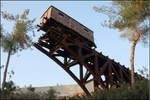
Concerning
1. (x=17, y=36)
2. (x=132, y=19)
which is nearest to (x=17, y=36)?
(x=17, y=36)

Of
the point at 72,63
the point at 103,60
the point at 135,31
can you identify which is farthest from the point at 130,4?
the point at 72,63

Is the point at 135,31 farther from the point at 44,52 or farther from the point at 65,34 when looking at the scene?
the point at 44,52

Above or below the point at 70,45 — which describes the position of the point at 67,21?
above

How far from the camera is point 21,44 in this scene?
757 inches

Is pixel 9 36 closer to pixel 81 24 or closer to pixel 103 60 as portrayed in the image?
pixel 81 24

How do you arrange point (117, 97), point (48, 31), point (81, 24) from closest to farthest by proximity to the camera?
1. point (117, 97)
2. point (48, 31)
3. point (81, 24)

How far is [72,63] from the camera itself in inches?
655

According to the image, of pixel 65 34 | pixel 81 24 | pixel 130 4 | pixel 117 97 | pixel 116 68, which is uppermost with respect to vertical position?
pixel 130 4

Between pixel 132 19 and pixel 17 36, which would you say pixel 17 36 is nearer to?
pixel 17 36

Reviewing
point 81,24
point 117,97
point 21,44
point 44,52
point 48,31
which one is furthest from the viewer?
point 21,44

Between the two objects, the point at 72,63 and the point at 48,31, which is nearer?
the point at 48,31

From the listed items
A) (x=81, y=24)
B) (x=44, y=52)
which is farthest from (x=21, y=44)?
(x=81, y=24)

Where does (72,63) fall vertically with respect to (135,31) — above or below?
below

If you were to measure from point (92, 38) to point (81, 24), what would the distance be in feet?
6.22
